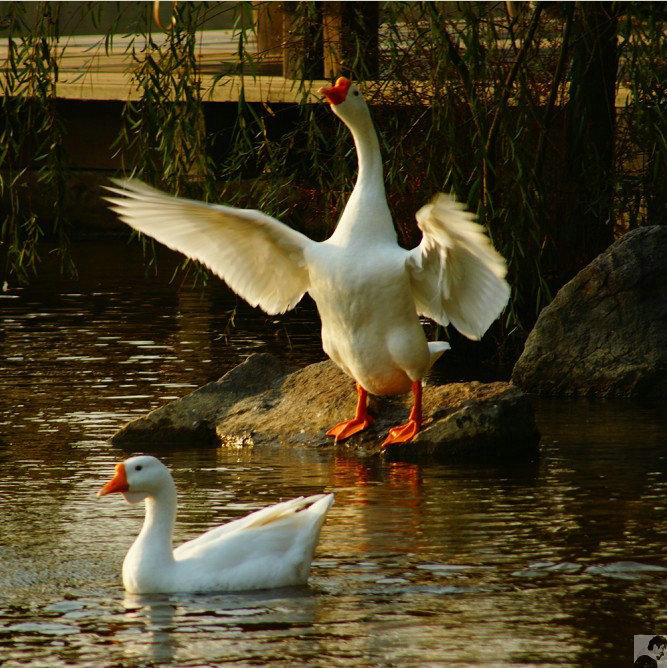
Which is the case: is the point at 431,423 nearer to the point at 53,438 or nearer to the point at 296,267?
the point at 296,267

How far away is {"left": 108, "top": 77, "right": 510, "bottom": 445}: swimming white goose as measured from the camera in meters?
7.41

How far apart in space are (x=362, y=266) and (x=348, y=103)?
2.94ft

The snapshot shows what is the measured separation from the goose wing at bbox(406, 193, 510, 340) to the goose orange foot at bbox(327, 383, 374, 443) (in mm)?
686

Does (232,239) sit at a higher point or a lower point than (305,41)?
lower

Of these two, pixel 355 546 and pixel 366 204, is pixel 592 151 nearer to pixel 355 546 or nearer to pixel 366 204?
pixel 366 204

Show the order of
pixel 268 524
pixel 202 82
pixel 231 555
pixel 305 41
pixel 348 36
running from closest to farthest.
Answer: pixel 231 555, pixel 268 524, pixel 305 41, pixel 348 36, pixel 202 82

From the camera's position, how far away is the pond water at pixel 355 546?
16.1ft

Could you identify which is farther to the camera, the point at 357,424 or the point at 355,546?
the point at 357,424

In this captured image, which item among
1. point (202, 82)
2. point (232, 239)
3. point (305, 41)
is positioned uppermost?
point (202, 82)

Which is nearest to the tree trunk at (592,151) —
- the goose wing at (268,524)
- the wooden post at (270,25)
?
the wooden post at (270,25)
